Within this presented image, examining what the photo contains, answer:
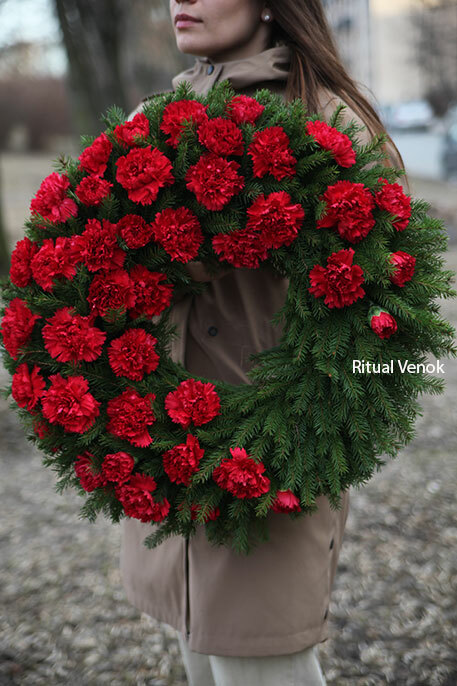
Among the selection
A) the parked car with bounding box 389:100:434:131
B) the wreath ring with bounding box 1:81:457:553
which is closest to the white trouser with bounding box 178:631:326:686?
the wreath ring with bounding box 1:81:457:553

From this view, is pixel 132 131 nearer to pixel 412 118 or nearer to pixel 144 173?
pixel 144 173

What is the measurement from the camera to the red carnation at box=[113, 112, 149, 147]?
5.94 feet

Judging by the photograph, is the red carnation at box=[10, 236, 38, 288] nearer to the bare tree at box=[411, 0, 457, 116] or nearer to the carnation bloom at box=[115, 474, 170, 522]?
the carnation bloom at box=[115, 474, 170, 522]

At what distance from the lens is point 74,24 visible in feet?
31.2

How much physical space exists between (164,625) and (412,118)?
30.2 m

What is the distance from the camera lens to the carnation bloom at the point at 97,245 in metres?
1.77

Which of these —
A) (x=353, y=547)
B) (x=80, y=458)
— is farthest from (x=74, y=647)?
(x=80, y=458)

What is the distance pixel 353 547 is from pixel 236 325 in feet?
8.26

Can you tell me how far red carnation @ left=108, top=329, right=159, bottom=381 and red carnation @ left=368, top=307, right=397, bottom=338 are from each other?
21.3 inches

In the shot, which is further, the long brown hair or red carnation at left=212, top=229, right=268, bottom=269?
the long brown hair

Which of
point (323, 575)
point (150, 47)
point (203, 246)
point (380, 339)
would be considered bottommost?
point (323, 575)

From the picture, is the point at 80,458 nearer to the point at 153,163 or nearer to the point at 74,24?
the point at 153,163

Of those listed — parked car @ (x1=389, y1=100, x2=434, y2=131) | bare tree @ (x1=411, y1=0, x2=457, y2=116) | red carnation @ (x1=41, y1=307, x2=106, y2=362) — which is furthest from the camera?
parked car @ (x1=389, y1=100, x2=434, y2=131)

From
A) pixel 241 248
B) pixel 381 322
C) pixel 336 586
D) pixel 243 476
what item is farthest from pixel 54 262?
pixel 336 586
